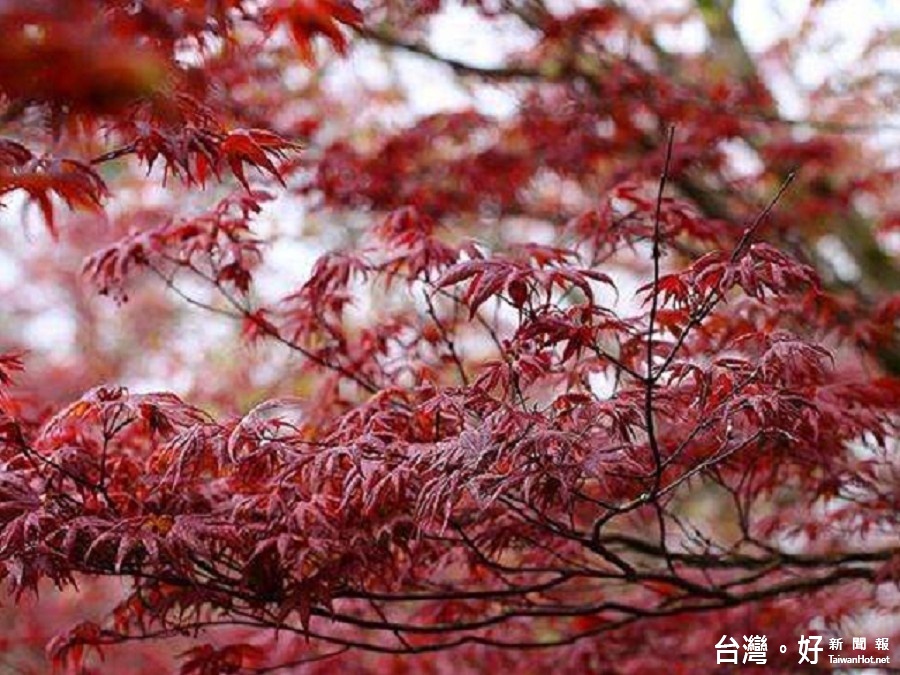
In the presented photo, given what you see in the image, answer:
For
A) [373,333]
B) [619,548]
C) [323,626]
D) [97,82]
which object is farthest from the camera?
[323,626]

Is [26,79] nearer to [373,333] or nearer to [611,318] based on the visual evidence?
[611,318]

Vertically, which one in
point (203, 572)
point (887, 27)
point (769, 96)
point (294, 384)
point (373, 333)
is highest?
point (887, 27)

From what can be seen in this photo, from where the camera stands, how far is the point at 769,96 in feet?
11.9

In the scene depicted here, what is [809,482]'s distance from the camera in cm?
246

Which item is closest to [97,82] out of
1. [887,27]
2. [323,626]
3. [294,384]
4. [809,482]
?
[809,482]

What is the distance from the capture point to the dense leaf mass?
66.1 inches

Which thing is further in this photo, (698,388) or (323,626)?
(323,626)

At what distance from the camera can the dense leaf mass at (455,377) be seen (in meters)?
1.68

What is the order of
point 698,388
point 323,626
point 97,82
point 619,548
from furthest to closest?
1. point 323,626
2. point 619,548
3. point 698,388
4. point 97,82

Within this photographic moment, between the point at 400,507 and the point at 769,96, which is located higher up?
the point at 769,96

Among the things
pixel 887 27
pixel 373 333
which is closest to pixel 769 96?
pixel 887 27

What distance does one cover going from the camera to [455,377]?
4020 millimetres

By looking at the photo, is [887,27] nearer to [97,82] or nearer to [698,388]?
[698,388]

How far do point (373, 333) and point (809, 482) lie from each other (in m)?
0.96
